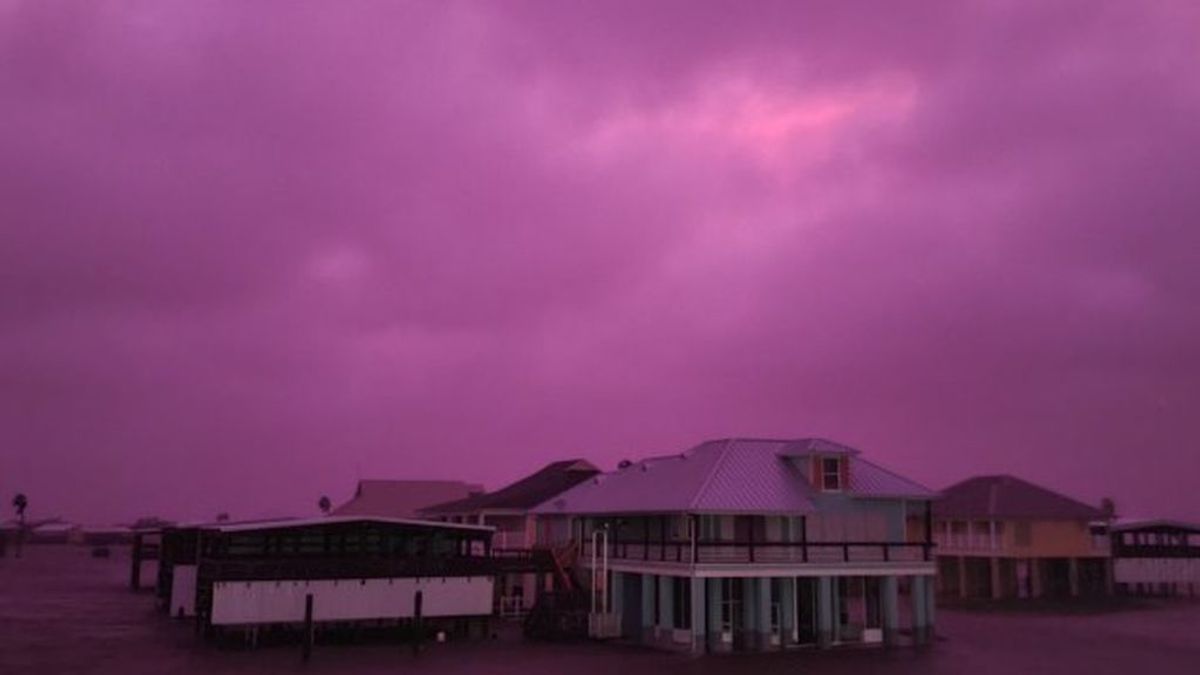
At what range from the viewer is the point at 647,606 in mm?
48781

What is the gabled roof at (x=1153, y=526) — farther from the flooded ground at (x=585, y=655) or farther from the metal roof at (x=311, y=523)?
the metal roof at (x=311, y=523)

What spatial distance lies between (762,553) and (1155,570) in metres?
52.9

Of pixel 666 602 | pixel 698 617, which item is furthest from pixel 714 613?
pixel 666 602

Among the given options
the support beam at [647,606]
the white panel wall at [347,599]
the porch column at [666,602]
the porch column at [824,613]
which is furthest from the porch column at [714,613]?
the white panel wall at [347,599]

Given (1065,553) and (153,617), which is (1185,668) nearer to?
(1065,553)

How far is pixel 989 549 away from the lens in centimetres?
7681

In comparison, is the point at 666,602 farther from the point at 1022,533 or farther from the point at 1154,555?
the point at 1154,555

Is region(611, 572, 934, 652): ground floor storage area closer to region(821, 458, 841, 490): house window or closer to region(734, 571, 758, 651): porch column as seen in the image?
region(734, 571, 758, 651): porch column

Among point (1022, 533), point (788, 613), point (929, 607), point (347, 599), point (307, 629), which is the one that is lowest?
point (307, 629)

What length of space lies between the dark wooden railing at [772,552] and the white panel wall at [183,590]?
25641 mm

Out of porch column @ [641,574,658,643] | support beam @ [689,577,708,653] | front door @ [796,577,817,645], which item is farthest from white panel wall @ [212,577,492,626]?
front door @ [796,577,817,645]

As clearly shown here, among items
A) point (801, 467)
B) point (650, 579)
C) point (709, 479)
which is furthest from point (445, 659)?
point (801, 467)

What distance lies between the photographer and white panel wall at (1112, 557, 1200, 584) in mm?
80938

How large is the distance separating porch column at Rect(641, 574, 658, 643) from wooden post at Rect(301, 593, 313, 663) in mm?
15074
